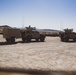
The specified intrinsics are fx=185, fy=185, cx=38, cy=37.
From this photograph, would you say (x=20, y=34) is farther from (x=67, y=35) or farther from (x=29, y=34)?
(x=67, y=35)

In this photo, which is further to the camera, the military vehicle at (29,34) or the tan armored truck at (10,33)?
the military vehicle at (29,34)

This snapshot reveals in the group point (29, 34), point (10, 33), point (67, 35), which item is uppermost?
point (10, 33)

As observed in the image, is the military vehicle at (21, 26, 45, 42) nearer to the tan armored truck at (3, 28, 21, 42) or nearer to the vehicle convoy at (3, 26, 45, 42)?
the vehicle convoy at (3, 26, 45, 42)

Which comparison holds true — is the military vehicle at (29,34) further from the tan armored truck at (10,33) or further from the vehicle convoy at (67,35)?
the vehicle convoy at (67,35)

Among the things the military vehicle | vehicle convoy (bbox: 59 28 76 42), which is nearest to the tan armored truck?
the military vehicle

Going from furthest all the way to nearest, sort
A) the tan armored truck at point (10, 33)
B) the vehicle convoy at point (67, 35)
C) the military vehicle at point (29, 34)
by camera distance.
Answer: the vehicle convoy at point (67, 35) → the military vehicle at point (29, 34) → the tan armored truck at point (10, 33)

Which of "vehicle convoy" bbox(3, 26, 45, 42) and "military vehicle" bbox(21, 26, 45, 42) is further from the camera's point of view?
"military vehicle" bbox(21, 26, 45, 42)

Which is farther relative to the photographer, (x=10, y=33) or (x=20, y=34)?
(x=20, y=34)

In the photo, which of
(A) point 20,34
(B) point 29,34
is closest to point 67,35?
(B) point 29,34

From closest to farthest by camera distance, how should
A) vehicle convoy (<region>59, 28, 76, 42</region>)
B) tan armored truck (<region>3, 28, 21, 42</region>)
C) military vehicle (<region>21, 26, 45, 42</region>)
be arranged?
tan armored truck (<region>3, 28, 21, 42</region>) < military vehicle (<region>21, 26, 45, 42</region>) < vehicle convoy (<region>59, 28, 76, 42</region>)

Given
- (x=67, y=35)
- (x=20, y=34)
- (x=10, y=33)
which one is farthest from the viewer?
(x=67, y=35)

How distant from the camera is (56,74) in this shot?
8656 millimetres

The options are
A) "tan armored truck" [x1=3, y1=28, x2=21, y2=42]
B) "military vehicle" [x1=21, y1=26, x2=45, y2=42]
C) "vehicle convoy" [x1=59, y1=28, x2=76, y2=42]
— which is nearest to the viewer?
"tan armored truck" [x1=3, y1=28, x2=21, y2=42]

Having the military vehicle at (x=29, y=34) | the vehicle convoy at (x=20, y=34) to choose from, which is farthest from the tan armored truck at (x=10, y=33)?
the military vehicle at (x=29, y=34)
